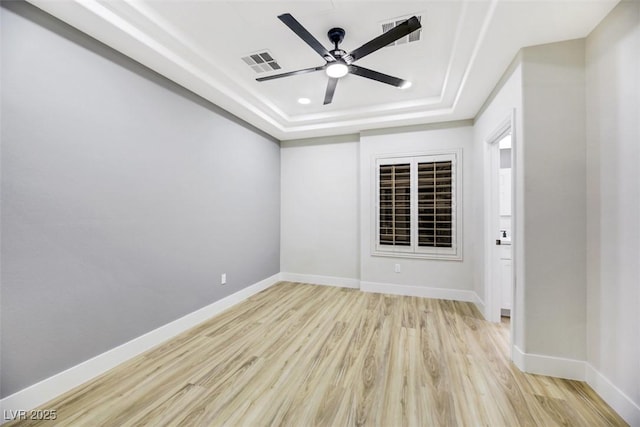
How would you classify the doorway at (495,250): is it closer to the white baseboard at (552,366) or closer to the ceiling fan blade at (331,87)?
the white baseboard at (552,366)

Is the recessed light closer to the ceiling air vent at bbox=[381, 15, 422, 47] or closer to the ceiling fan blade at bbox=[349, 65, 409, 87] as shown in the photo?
the ceiling fan blade at bbox=[349, 65, 409, 87]

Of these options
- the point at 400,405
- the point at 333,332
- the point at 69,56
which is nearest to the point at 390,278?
the point at 333,332

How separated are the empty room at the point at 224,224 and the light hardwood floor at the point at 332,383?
17mm

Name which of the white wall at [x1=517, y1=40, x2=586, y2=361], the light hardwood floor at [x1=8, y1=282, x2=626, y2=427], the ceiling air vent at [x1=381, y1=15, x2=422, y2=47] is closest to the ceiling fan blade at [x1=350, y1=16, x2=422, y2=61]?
the ceiling air vent at [x1=381, y1=15, x2=422, y2=47]

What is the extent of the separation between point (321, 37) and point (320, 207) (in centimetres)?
274

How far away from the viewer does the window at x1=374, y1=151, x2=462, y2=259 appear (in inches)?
A: 147

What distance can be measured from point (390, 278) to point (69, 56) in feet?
14.1

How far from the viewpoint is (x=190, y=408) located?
5.49 feet

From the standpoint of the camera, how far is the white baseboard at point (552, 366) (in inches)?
75.7

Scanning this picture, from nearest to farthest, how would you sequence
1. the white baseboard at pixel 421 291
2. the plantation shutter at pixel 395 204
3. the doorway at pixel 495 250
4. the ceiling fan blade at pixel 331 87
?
the ceiling fan blade at pixel 331 87, the doorway at pixel 495 250, the white baseboard at pixel 421 291, the plantation shutter at pixel 395 204

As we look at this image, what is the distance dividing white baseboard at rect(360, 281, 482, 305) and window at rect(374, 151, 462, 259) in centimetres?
50

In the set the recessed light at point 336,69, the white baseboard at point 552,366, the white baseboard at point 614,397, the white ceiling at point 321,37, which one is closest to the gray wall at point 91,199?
the white ceiling at point 321,37

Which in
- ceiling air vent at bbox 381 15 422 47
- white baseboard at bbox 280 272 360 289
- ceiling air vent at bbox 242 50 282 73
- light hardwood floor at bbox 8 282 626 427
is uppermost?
ceiling air vent at bbox 242 50 282 73

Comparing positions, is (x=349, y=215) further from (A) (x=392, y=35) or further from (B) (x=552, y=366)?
(B) (x=552, y=366)
